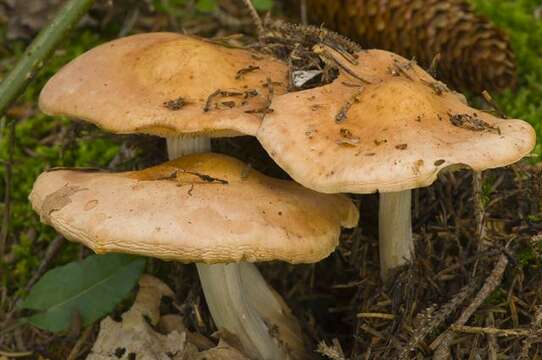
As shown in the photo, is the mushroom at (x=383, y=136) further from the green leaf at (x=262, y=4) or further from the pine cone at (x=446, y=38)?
the pine cone at (x=446, y=38)

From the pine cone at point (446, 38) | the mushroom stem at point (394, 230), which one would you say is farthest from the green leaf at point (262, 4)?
the mushroom stem at point (394, 230)

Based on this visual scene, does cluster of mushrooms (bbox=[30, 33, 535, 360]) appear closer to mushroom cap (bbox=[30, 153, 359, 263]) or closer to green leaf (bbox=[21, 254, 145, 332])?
mushroom cap (bbox=[30, 153, 359, 263])

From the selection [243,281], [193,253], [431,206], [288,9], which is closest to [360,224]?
[431,206]

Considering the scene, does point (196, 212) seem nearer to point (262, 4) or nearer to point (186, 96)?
point (186, 96)

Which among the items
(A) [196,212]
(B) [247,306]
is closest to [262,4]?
(B) [247,306]

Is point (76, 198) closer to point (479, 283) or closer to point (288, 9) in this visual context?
point (479, 283)

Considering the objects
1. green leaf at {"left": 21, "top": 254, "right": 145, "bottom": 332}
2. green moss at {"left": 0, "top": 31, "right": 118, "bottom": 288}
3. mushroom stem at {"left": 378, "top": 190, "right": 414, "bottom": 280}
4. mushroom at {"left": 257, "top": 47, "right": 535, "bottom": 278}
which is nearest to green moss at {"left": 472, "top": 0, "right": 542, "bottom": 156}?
mushroom stem at {"left": 378, "top": 190, "right": 414, "bottom": 280}

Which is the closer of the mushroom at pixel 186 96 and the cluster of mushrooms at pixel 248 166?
the cluster of mushrooms at pixel 248 166

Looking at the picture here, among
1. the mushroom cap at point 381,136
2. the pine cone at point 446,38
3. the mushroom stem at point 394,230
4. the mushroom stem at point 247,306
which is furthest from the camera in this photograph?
the pine cone at point 446,38
